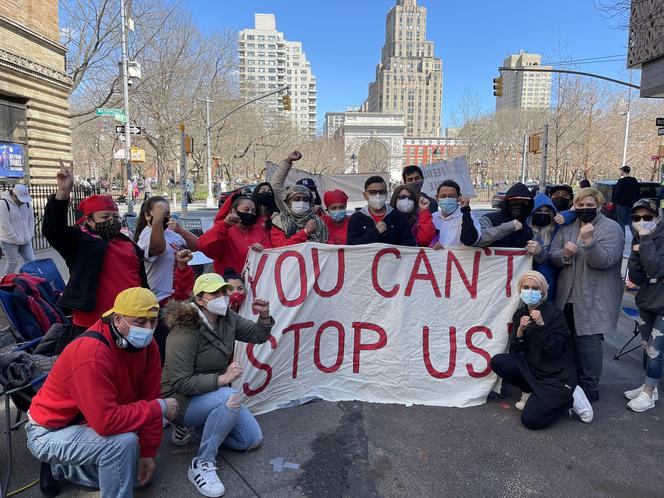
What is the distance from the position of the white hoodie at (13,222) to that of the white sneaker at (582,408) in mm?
8238

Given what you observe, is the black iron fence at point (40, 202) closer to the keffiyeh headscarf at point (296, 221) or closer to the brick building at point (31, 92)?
the brick building at point (31, 92)

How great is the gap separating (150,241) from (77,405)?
1681mm

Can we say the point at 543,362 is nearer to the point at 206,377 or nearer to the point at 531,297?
the point at 531,297

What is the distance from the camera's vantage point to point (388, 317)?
13.9 ft

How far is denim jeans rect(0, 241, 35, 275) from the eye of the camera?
8031mm

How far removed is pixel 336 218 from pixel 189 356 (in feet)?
6.67

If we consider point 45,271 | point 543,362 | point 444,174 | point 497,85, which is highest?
point 497,85

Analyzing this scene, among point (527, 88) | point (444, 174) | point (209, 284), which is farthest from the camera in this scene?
point (527, 88)

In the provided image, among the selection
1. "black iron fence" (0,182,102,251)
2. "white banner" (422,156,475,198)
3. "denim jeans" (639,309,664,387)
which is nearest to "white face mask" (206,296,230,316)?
"denim jeans" (639,309,664,387)

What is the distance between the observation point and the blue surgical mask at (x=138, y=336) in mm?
2650

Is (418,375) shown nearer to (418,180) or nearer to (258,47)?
(418,180)

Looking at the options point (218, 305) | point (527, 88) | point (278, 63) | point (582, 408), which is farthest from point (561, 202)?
point (278, 63)

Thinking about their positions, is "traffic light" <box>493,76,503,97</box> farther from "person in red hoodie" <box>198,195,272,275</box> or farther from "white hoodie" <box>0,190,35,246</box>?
"person in red hoodie" <box>198,195,272,275</box>

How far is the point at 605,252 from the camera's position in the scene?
392 cm
